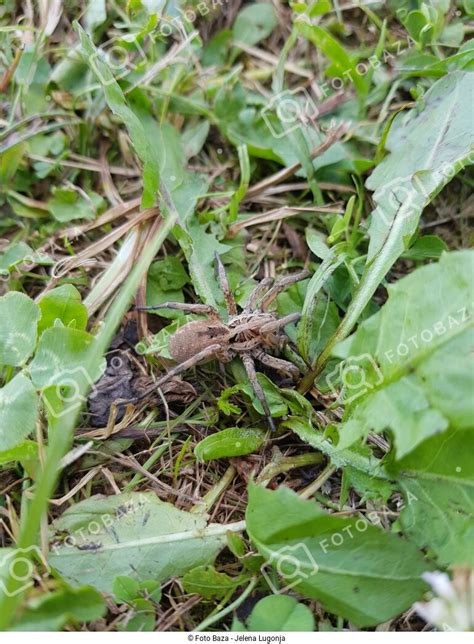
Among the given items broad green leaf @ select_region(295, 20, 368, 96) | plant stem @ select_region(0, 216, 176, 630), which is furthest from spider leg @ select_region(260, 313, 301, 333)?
broad green leaf @ select_region(295, 20, 368, 96)

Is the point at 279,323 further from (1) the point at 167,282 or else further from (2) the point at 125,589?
(2) the point at 125,589

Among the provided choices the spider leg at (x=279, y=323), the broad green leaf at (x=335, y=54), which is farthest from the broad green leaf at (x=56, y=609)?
the broad green leaf at (x=335, y=54)

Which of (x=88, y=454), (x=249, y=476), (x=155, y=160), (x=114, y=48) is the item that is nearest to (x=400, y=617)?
(x=249, y=476)

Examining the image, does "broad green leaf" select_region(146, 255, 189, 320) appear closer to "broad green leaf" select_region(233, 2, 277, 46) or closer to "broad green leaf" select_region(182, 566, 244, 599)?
"broad green leaf" select_region(182, 566, 244, 599)

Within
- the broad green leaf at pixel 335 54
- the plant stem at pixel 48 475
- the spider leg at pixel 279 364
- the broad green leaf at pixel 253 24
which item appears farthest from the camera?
the broad green leaf at pixel 253 24

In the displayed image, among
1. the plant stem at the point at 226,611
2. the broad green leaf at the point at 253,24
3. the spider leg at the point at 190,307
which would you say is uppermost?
the broad green leaf at the point at 253,24

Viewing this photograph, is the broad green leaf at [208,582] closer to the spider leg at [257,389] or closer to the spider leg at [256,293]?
the spider leg at [257,389]
